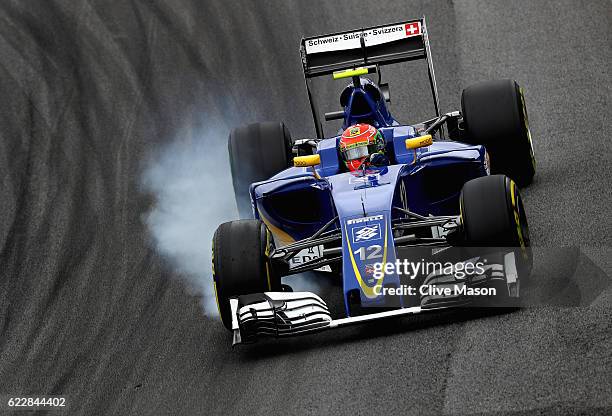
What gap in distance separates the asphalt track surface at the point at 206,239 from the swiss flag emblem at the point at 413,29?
7.09 ft

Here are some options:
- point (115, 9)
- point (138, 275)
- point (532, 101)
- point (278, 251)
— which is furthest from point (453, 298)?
point (115, 9)

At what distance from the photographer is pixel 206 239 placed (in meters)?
13.2

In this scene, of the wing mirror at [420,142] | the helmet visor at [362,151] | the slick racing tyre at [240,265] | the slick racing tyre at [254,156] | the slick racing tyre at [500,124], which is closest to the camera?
the slick racing tyre at [240,265]

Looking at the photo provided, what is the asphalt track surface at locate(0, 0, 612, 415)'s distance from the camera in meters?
8.46

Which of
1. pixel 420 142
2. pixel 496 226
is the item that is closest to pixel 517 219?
pixel 496 226

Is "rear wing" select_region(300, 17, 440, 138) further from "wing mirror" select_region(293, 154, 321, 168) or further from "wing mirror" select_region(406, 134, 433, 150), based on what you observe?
"wing mirror" select_region(406, 134, 433, 150)

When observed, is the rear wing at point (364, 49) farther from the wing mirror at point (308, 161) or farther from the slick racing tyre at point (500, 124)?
the wing mirror at point (308, 161)

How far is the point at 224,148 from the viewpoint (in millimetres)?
16047

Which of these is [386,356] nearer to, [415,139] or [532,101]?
[415,139]

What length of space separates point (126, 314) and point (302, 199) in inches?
83.2

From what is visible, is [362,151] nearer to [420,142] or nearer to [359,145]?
[359,145]

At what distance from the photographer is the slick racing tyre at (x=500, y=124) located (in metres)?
12.3

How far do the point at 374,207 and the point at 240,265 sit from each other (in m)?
1.29

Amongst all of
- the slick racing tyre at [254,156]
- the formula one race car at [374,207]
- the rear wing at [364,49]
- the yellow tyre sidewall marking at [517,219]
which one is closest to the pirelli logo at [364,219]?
the formula one race car at [374,207]
